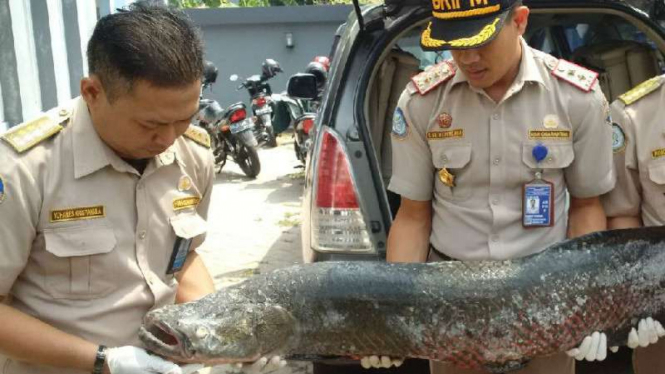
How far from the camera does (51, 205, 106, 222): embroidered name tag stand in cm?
187

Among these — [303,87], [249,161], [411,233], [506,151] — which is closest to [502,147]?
[506,151]

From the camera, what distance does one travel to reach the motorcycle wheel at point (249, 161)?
33.2 feet

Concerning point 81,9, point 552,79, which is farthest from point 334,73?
point 81,9

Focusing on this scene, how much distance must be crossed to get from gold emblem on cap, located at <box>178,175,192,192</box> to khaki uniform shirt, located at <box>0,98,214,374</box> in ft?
0.12

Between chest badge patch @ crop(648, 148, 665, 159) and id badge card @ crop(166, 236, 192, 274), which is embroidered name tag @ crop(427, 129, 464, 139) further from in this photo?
id badge card @ crop(166, 236, 192, 274)

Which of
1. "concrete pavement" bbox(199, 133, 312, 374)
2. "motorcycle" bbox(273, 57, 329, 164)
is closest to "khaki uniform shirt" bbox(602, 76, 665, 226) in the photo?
"concrete pavement" bbox(199, 133, 312, 374)

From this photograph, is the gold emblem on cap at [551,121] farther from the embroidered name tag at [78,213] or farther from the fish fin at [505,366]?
the embroidered name tag at [78,213]

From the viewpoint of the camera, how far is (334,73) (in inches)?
140

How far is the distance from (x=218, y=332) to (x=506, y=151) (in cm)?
108

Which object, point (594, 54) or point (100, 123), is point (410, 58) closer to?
point (594, 54)

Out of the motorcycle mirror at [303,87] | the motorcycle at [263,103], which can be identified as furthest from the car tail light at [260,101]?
the motorcycle mirror at [303,87]

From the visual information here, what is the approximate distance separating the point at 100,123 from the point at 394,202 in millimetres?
2254

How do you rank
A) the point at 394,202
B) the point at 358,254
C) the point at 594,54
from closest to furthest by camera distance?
the point at 358,254 → the point at 394,202 → the point at 594,54

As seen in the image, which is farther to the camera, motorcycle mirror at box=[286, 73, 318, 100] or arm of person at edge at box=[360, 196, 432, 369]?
motorcycle mirror at box=[286, 73, 318, 100]
